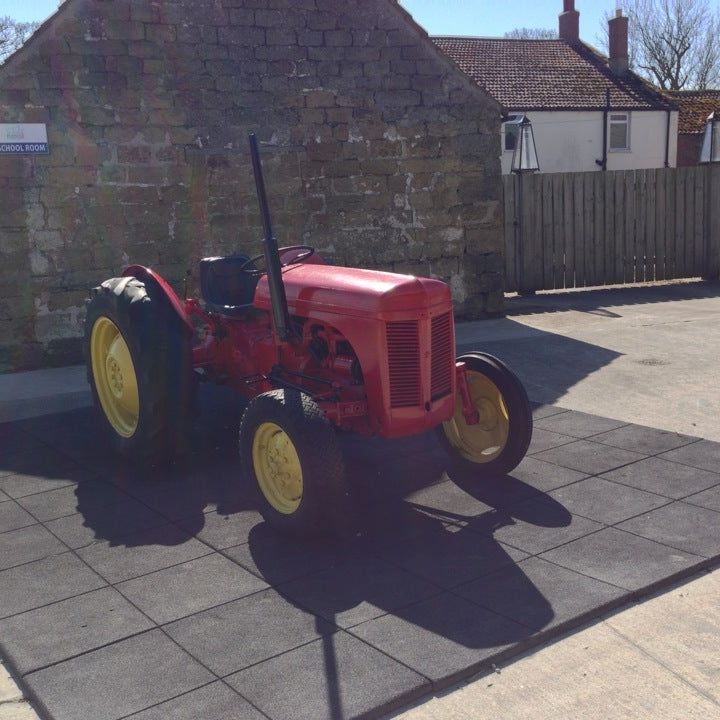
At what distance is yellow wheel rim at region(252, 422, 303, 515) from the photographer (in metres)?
4.59

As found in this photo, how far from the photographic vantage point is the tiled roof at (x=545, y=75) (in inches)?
1035

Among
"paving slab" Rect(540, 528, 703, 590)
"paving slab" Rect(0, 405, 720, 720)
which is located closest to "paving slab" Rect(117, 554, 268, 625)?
"paving slab" Rect(0, 405, 720, 720)

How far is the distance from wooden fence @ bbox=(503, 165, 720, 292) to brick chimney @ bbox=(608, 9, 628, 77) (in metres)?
14.0

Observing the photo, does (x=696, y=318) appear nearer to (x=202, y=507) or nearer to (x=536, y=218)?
(x=536, y=218)

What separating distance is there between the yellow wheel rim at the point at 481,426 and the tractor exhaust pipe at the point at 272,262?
1215mm

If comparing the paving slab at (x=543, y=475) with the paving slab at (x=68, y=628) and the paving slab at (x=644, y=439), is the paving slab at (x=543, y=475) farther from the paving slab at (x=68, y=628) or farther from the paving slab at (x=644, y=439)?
the paving slab at (x=68, y=628)

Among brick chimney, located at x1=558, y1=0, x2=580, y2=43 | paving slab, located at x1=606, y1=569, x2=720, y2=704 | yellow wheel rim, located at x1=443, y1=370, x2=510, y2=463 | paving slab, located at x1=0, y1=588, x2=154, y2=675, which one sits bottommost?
paving slab, located at x1=606, y1=569, x2=720, y2=704

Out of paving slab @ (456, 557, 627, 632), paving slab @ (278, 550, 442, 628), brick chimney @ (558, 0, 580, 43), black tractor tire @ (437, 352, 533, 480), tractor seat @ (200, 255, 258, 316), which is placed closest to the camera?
paving slab @ (456, 557, 627, 632)

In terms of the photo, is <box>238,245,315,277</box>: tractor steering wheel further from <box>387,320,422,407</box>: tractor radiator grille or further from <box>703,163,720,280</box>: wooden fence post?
<box>703,163,720,280</box>: wooden fence post

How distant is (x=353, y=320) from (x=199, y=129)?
17.4ft

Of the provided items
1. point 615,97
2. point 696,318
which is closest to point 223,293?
point 696,318

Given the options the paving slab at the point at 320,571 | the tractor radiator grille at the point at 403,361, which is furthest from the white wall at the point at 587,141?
the tractor radiator grille at the point at 403,361

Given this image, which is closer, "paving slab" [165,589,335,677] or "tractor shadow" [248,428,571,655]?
"paving slab" [165,589,335,677]

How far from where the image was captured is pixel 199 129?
31.0 feet
